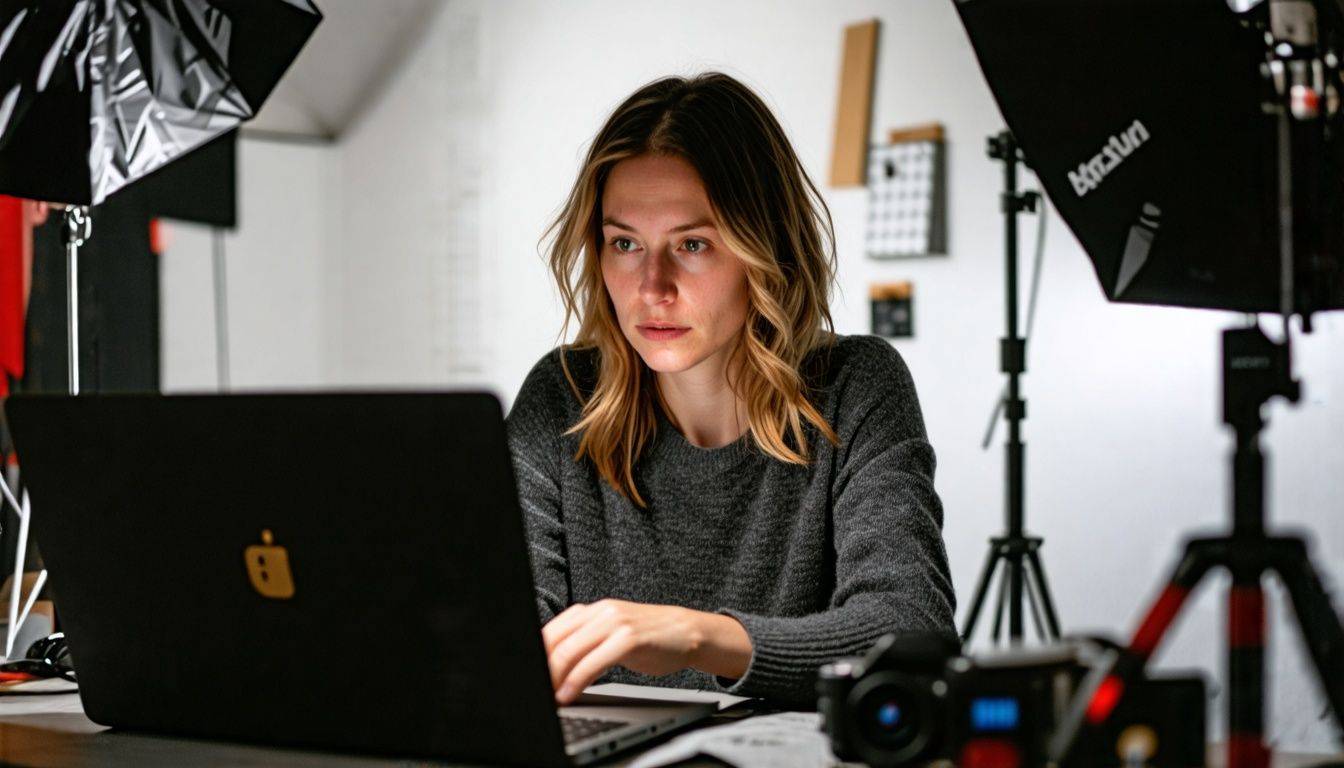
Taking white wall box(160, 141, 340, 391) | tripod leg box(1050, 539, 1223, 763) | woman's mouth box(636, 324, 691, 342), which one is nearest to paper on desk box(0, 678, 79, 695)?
woman's mouth box(636, 324, 691, 342)

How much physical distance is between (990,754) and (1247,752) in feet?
0.42

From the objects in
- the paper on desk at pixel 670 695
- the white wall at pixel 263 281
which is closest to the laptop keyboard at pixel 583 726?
the paper on desk at pixel 670 695

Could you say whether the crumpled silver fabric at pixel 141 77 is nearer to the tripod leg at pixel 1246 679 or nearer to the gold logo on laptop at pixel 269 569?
the gold logo on laptop at pixel 269 569

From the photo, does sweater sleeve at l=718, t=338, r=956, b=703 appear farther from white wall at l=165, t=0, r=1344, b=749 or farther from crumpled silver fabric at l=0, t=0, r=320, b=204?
white wall at l=165, t=0, r=1344, b=749

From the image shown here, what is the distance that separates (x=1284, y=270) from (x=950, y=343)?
9.44ft

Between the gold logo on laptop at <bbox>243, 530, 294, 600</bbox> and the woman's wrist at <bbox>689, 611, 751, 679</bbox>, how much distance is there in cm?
29

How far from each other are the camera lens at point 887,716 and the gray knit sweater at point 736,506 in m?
0.49

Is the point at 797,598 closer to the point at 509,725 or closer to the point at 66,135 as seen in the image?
the point at 509,725

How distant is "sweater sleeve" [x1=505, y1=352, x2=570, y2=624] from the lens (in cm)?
145

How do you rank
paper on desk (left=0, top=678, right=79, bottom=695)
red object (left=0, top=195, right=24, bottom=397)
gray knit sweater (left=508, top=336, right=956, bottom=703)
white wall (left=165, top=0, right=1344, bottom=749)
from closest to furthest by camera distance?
paper on desk (left=0, top=678, right=79, bottom=695)
gray knit sweater (left=508, top=336, right=956, bottom=703)
red object (left=0, top=195, right=24, bottom=397)
white wall (left=165, top=0, right=1344, bottom=749)

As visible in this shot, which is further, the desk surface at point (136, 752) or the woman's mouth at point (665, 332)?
the woman's mouth at point (665, 332)

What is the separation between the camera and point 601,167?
1478 mm

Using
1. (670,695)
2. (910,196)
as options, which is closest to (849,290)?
(910,196)

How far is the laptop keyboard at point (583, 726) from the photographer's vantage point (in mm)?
874
